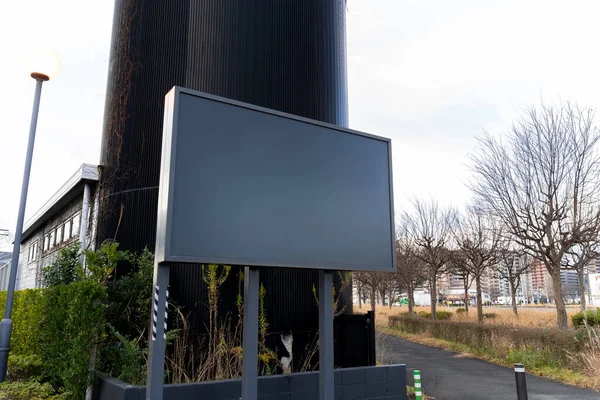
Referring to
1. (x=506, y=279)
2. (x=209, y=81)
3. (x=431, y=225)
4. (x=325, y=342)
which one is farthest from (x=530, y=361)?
(x=506, y=279)

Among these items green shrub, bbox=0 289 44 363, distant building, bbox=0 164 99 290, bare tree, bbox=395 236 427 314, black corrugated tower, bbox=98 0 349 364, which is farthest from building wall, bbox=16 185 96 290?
bare tree, bbox=395 236 427 314

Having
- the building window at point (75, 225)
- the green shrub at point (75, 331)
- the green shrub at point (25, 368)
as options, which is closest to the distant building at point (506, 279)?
the building window at point (75, 225)

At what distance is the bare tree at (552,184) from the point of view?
515 inches

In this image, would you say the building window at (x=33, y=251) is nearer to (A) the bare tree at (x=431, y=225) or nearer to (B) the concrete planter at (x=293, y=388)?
(B) the concrete planter at (x=293, y=388)

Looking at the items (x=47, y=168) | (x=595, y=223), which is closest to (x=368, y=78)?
(x=595, y=223)

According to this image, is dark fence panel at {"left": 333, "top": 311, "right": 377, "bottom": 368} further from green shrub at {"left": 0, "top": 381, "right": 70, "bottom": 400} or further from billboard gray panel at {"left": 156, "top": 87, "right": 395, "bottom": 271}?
green shrub at {"left": 0, "top": 381, "right": 70, "bottom": 400}

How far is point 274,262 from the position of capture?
4395 mm

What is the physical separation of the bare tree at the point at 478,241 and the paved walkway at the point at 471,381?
18.5ft

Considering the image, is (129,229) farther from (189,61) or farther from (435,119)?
(435,119)

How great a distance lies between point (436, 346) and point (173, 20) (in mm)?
13596

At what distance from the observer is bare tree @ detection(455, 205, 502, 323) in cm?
1883

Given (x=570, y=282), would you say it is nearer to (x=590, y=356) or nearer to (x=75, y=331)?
(x=590, y=356)

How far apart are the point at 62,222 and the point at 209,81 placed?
8.63 metres

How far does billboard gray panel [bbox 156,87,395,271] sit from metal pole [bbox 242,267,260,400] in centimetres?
30
